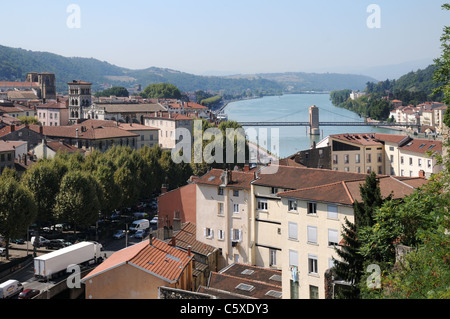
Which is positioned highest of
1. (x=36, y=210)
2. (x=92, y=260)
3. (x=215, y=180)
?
(x=215, y=180)

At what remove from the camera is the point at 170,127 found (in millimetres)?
35281

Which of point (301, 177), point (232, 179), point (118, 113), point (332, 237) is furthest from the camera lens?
point (118, 113)

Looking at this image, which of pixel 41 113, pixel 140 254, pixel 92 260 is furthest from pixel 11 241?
pixel 41 113

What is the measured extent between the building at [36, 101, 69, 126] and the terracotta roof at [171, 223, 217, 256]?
28.2 m

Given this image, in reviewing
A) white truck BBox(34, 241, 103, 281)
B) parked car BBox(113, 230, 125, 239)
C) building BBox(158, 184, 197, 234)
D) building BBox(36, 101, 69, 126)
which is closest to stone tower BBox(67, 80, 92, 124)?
building BBox(36, 101, 69, 126)

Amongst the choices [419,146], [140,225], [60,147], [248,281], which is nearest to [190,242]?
[248,281]

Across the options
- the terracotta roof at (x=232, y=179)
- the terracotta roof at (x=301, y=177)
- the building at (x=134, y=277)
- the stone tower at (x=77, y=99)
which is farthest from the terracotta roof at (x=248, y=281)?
the stone tower at (x=77, y=99)

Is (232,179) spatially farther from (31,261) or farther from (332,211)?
(31,261)

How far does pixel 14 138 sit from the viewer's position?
26.3m

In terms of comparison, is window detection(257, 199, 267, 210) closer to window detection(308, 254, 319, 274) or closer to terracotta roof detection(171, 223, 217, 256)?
terracotta roof detection(171, 223, 217, 256)

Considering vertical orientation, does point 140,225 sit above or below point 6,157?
below

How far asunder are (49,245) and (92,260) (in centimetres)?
220

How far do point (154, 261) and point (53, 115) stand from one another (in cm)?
3349
